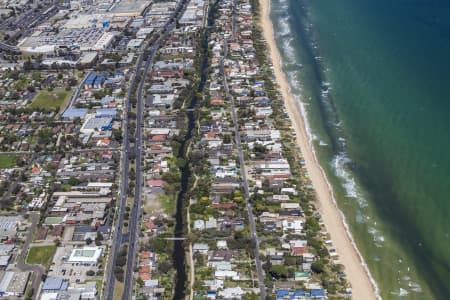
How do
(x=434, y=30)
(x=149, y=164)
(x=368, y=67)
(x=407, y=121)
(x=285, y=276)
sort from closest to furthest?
(x=285, y=276) → (x=149, y=164) → (x=407, y=121) → (x=368, y=67) → (x=434, y=30)

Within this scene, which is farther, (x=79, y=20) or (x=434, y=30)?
(x=79, y=20)

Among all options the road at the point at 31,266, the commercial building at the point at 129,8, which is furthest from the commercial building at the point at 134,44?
the road at the point at 31,266

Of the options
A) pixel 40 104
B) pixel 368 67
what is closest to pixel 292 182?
pixel 368 67

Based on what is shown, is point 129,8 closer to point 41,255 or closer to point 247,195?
point 247,195

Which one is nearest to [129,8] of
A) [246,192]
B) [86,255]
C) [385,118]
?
[385,118]

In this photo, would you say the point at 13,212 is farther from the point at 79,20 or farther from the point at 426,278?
the point at 79,20

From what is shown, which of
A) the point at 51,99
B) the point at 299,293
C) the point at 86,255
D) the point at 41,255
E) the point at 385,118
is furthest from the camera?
the point at 51,99
